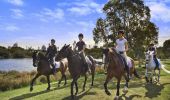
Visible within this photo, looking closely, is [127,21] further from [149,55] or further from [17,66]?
[17,66]

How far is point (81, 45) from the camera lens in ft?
61.4

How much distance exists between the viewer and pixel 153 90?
1997 centimetres

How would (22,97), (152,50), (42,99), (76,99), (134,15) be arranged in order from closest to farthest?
(76,99)
(42,99)
(22,97)
(152,50)
(134,15)

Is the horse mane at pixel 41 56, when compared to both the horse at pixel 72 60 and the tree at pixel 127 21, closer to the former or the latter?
the horse at pixel 72 60

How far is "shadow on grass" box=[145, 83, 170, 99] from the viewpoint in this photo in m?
18.6

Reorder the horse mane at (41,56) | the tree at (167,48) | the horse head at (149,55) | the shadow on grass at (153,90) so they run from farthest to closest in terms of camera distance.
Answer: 1. the tree at (167,48)
2. the horse mane at (41,56)
3. the horse head at (149,55)
4. the shadow on grass at (153,90)

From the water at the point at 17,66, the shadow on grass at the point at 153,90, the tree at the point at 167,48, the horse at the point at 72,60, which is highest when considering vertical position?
the tree at the point at 167,48

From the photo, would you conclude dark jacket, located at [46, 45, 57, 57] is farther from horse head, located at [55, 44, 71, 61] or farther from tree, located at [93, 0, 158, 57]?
tree, located at [93, 0, 158, 57]

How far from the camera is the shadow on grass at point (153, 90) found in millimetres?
18581

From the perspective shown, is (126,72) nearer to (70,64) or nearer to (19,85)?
(70,64)

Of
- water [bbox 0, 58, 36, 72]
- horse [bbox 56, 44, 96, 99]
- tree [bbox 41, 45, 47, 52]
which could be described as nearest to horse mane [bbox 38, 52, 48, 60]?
tree [bbox 41, 45, 47, 52]

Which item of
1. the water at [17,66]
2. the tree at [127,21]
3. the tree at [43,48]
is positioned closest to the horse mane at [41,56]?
the tree at [43,48]

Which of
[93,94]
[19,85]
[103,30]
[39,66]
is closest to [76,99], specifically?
[93,94]

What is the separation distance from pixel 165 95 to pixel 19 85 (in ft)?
49.6
